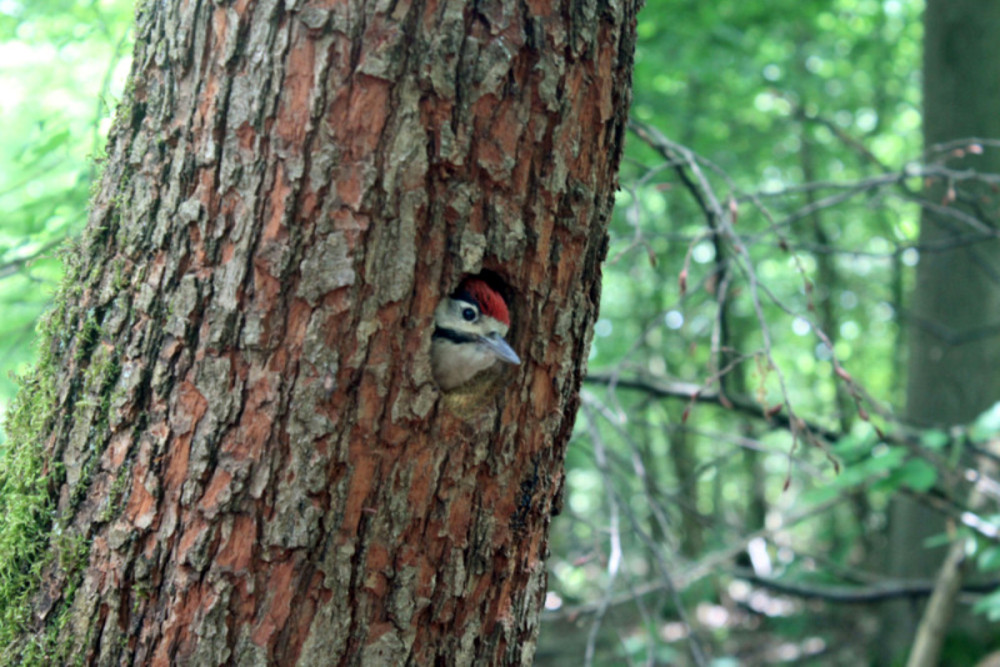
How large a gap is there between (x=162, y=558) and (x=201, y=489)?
0.17m

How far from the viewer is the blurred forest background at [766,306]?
3508 millimetres

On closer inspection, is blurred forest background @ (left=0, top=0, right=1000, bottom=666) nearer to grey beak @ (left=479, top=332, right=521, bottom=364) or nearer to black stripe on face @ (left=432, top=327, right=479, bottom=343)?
black stripe on face @ (left=432, top=327, right=479, bottom=343)

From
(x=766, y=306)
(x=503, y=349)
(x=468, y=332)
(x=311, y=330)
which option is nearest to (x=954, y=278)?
(x=766, y=306)

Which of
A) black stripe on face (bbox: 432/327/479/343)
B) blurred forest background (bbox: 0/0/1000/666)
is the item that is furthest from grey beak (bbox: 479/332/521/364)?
blurred forest background (bbox: 0/0/1000/666)

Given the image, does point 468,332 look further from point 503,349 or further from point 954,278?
point 954,278

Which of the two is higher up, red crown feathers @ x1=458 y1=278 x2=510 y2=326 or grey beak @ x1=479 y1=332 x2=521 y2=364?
red crown feathers @ x1=458 y1=278 x2=510 y2=326

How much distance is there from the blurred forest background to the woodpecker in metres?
0.67

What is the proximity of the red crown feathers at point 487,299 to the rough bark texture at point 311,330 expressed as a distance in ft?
0.78

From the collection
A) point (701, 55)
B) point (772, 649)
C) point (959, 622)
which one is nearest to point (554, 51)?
point (701, 55)

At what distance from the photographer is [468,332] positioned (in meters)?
2.34

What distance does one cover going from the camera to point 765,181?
9062 millimetres

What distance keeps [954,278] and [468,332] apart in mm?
5764

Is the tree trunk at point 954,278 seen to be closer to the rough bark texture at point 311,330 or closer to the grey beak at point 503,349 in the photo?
the grey beak at point 503,349

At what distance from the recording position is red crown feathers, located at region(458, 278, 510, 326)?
206 cm
